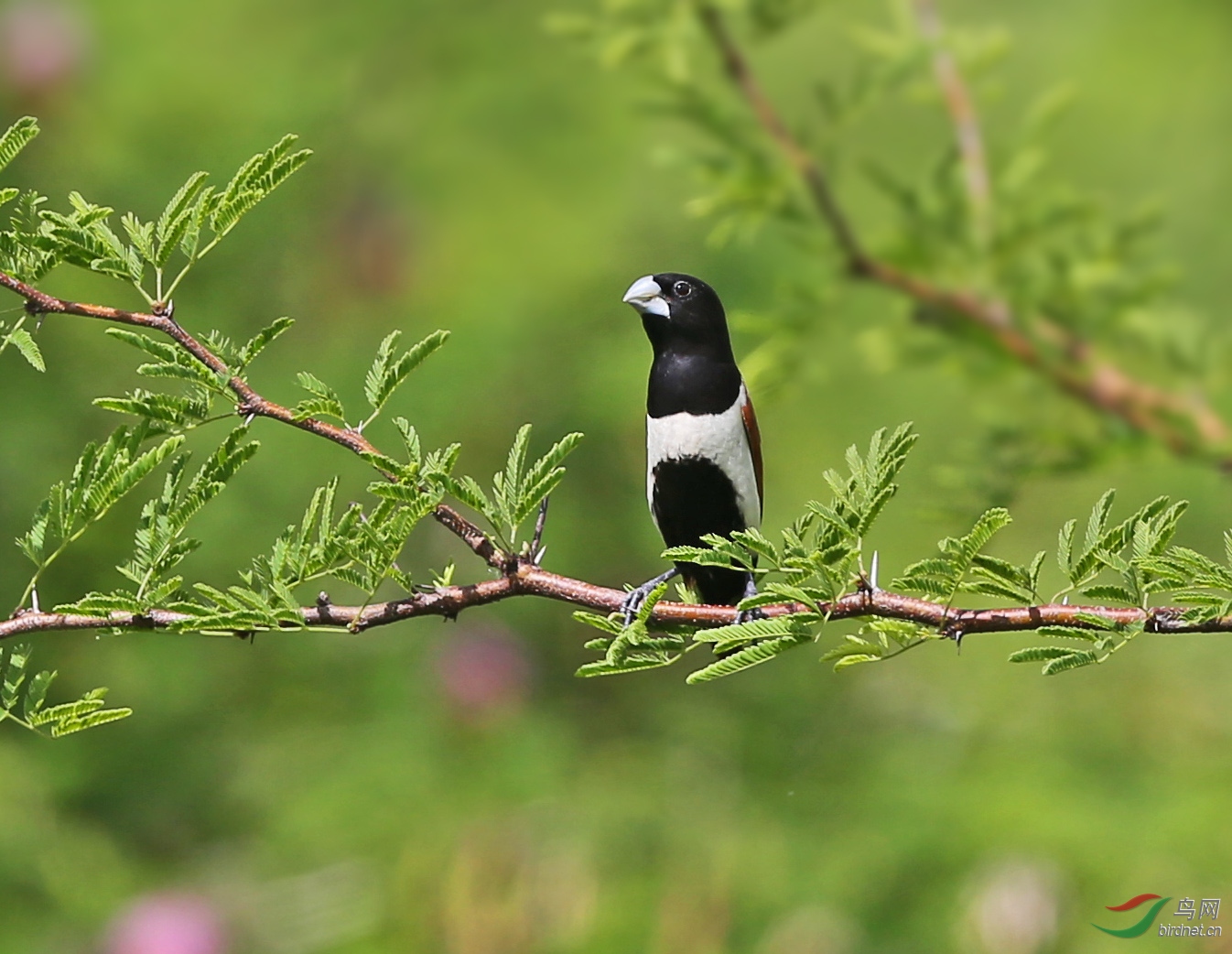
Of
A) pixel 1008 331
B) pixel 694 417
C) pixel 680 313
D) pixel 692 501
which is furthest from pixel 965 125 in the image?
pixel 692 501

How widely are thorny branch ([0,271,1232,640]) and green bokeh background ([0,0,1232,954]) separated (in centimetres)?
225

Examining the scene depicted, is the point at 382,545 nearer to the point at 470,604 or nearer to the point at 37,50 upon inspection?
the point at 470,604

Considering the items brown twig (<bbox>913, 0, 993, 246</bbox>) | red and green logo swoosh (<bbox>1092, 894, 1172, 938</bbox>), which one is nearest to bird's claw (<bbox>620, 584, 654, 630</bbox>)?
brown twig (<bbox>913, 0, 993, 246</bbox>)

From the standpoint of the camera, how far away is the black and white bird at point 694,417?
8.70 feet

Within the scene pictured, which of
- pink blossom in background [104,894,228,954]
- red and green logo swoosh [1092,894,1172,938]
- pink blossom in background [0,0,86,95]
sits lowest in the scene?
pink blossom in background [104,894,228,954]

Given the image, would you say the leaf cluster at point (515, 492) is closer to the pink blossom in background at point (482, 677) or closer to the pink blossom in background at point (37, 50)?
the pink blossom in background at point (482, 677)

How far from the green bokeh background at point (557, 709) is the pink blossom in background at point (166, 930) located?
20 cm

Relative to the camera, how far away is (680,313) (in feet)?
8.66

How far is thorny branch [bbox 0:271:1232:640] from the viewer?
1.50 metres

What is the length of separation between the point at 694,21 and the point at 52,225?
1.42m

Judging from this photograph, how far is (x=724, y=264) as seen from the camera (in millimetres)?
5828

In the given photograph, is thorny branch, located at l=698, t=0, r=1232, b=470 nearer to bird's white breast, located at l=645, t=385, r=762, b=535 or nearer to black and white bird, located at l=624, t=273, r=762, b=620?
black and white bird, located at l=624, t=273, r=762, b=620

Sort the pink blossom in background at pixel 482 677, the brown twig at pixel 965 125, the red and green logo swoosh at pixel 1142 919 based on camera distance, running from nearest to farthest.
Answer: the brown twig at pixel 965 125, the red and green logo swoosh at pixel 1142 919, the pink blossom in background at pixel 482 677

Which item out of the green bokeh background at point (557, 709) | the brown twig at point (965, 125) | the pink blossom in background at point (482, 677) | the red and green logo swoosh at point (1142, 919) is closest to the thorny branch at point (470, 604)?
the brown twig at point (965, 125)
